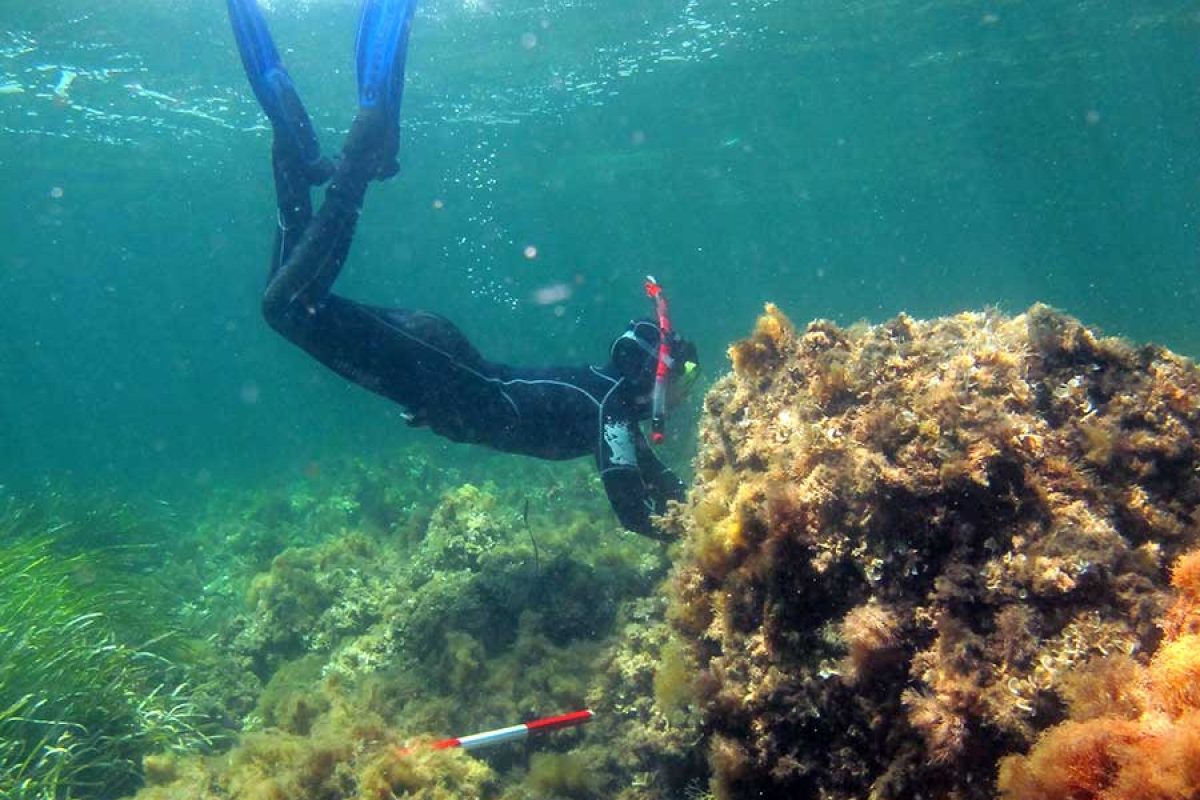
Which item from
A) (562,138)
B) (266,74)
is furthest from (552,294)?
(266,74)

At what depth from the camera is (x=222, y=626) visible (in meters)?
9.92

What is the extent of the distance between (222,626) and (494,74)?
802 inches

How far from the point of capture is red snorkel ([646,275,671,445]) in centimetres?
530

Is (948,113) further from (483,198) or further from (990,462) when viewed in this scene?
(990,462)

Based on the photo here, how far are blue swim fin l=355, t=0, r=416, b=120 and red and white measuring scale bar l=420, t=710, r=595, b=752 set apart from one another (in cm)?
660

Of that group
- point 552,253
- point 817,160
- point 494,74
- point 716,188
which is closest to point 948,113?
point 817,160

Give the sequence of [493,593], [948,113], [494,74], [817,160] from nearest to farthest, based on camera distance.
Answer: [493,593], [494,74], [948,113], [817,160]

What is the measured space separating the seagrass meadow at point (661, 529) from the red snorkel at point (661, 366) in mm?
422

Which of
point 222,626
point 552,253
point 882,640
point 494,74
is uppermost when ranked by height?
point 552,253

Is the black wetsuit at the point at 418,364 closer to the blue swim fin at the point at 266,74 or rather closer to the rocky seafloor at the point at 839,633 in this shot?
the blue swim fin at the point at 266,74

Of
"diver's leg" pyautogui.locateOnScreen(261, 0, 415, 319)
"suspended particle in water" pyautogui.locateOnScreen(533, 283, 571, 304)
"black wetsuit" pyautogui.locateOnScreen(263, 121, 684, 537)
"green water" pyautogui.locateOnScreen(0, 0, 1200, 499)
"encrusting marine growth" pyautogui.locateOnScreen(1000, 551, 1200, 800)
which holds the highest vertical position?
"suspended particle in water" pyautogui.locateOnScreen(533, 283, 571, 304)

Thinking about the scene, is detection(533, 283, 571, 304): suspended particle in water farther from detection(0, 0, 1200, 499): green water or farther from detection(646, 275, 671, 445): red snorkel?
detection(646, 275, 671, 445): red snorkel

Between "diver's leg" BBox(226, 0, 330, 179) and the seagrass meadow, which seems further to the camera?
"diver's leg" BBox(226, 0, 330, 179)

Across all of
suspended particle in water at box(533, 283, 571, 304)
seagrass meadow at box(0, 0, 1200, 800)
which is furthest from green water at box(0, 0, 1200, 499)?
suspended particle in water at box(533, 283, 571, 304)
